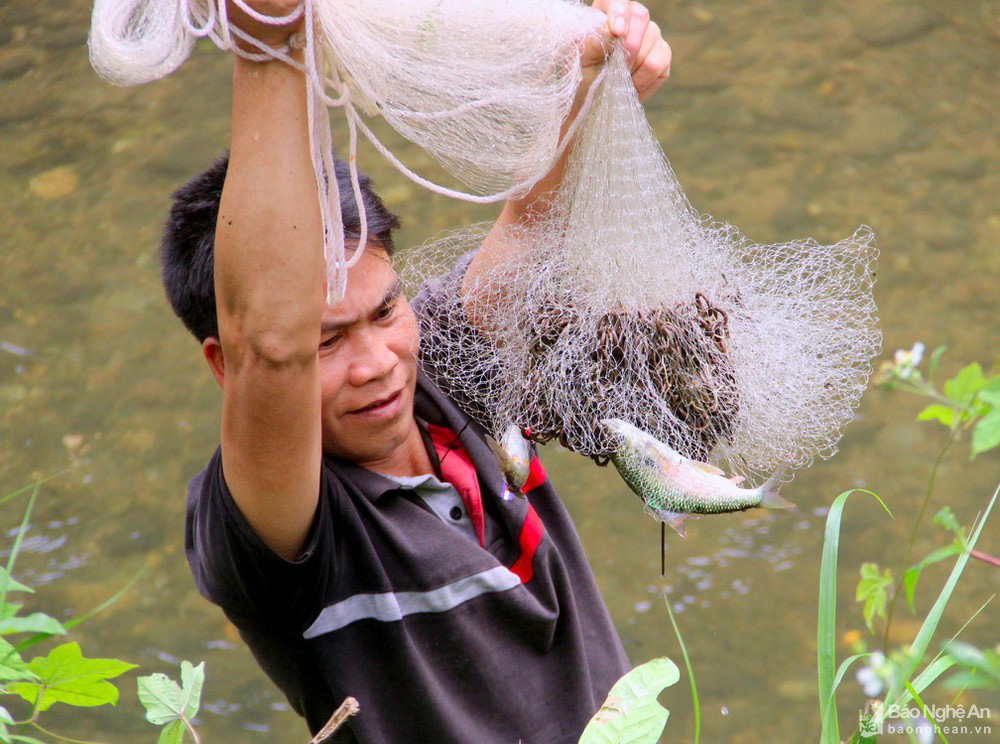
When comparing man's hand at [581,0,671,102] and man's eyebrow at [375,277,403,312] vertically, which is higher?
man's hand at [581,0,671,102]

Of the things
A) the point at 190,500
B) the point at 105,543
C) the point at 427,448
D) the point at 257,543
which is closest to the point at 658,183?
the point at 427,448

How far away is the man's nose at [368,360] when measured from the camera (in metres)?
1.55

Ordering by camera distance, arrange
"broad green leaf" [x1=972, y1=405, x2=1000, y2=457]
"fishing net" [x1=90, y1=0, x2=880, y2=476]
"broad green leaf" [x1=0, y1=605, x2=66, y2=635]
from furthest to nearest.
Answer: "fishing net" [x1=90, y1=0, x2=880, y2=476]
"broad green leaf" [x1=0, y1=605, x2=66, y2=635]
"broad green leaf" [x1=972, y1=405, x2=1000, y2=457]

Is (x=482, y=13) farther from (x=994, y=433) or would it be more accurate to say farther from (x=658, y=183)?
(x=994, y=433)

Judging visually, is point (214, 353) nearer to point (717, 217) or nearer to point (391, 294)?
point (391, 294)

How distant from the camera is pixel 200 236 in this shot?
1583 mm

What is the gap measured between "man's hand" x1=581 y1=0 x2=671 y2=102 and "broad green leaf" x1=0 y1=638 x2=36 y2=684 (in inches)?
40.3

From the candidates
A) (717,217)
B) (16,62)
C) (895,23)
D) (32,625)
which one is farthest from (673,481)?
(16,62)

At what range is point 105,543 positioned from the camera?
3912 mm

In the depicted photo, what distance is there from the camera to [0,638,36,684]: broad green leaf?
3.35ft

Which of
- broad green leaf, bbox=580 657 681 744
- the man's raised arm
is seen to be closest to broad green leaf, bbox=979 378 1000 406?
broad green leaf, bbox=580 657 681 744

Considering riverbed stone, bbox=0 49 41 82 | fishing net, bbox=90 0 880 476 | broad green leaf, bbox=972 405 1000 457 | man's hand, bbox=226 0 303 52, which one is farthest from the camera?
riverbed stone, bbox=0 49 41 82

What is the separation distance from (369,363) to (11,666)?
2.15ft

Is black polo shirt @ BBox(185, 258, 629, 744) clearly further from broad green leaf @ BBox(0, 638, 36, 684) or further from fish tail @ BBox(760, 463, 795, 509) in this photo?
fish tail @ BBox(760, 463, 795, 509)
